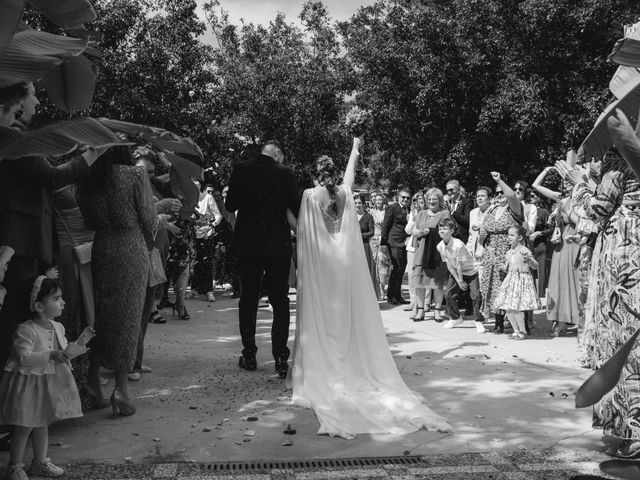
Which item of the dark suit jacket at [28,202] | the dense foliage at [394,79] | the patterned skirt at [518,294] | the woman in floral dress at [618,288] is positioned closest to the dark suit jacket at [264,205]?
the dark suit jacket at [28,202]

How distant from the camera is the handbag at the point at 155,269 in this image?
6340 mm

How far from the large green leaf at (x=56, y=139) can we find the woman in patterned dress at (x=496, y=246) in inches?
270

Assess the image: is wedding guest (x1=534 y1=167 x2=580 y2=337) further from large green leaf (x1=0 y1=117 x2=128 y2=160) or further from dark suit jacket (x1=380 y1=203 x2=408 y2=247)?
large green leaf (x1=0 y1=117 x2=128 y2=160)

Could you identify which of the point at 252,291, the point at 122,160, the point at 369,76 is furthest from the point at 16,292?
the point at 369,76

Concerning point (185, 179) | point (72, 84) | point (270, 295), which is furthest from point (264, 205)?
point (72, 84)

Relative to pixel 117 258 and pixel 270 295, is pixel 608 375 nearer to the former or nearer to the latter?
pixel 117 258

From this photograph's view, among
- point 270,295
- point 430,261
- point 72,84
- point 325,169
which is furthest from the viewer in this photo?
point 430,261

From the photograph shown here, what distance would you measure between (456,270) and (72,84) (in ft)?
22.8

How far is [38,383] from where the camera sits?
3.92 meters

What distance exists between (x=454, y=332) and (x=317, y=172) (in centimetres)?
411

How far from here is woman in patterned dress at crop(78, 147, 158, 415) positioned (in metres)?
4.95

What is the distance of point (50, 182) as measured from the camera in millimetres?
4191

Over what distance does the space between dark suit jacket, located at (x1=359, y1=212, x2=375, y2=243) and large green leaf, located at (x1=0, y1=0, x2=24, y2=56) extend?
1013 cm

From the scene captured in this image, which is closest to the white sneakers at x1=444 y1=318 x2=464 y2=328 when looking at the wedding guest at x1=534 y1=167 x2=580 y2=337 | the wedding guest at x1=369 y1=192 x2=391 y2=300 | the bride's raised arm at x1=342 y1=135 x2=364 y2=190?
the wedding guest at x1=534 y1=167 x2=580 y2=337
